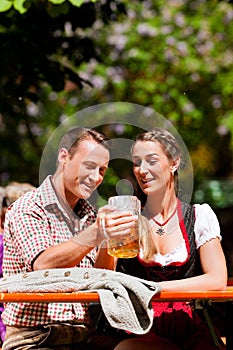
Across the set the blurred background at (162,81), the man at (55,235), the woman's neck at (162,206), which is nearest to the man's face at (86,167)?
the man at (55,235)

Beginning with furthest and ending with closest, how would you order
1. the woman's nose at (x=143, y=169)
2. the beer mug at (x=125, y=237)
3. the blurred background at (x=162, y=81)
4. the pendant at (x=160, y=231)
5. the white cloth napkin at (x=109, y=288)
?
the blurred background at (x=162, y=81), the pendant at (x=160, y=231), the woman's nose at (x=143, y=169), the beer mug at (x=125, y=237), the white cloth napkin at (x=109, y=288)

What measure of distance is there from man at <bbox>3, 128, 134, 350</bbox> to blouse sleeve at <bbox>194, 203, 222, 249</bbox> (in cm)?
29

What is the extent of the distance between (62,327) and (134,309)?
49cm

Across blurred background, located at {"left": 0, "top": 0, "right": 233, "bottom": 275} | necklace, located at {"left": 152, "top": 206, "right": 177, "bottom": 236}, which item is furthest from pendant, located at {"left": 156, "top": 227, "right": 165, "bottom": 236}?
blurred background, located at {"left": 0, "top": 0, "right": 233, "bottom": 275}

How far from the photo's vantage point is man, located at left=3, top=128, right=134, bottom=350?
2.97 m

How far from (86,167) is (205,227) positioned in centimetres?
43

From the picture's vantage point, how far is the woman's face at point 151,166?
2.99 m

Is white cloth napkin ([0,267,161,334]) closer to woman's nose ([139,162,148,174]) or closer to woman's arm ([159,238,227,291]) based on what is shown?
woman's arm ([159,238,227,291])

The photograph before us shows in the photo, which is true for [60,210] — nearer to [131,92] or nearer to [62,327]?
[62,327]

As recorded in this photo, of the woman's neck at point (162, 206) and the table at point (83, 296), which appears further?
the woman's neck at point (162, 206)

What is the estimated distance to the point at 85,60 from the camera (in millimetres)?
7660

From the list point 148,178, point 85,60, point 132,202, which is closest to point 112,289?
point 132,202

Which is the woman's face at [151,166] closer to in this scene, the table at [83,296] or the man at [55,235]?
the man at [55,235]

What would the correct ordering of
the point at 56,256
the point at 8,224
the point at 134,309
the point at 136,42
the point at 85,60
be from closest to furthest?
the point at 134,309 < the point at 56,256 < the point at 8,224 < the point at 85,60 < the point at 136,42
